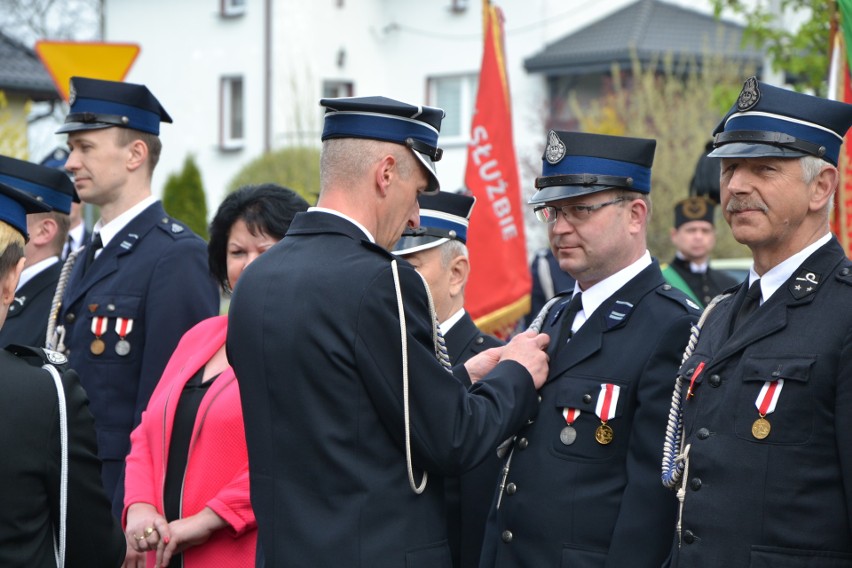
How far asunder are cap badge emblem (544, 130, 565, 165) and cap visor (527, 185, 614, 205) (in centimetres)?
9

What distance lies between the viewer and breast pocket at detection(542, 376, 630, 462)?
3717 millimetres

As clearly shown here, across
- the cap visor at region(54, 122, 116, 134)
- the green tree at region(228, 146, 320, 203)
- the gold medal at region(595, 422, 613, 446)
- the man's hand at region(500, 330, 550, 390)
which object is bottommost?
the green tree at region(228, 146, 320, 203)

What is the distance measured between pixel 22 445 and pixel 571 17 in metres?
29.5

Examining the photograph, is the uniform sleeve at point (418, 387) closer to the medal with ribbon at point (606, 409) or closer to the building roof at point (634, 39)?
the medal with ribbon at point (606, 409)

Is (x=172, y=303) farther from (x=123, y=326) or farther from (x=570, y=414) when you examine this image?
(x=570, y=414)

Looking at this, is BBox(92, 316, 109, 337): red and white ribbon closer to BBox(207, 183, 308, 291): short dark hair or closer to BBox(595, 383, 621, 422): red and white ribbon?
BBox(207, 183, 308, 291): short dark hair

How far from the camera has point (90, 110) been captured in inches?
212

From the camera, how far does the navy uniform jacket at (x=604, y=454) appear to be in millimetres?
3576

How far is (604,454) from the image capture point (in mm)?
3723

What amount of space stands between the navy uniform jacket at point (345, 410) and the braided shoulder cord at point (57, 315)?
2.06m

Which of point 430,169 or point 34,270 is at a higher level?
point 430,169

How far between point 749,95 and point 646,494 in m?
1.19

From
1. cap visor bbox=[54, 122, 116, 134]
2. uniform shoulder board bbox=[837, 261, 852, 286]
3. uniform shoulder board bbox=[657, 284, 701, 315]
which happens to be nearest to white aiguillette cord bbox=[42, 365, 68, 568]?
uniform shoulder board bbox=[657, 284, 701, 315]

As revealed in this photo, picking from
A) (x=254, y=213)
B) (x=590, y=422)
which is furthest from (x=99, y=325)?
(x=590, y=422)
